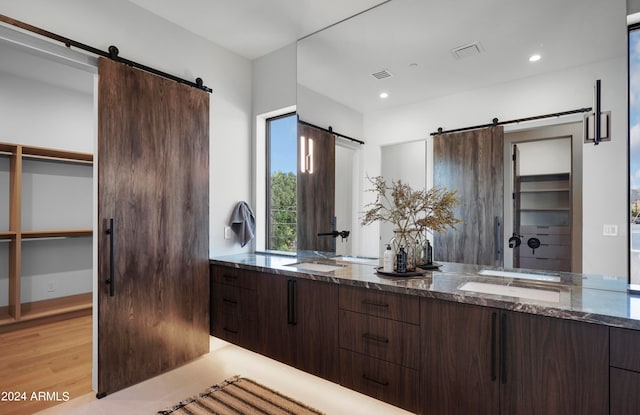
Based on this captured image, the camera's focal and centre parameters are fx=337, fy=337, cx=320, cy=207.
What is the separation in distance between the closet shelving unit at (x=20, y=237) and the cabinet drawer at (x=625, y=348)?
4796mm

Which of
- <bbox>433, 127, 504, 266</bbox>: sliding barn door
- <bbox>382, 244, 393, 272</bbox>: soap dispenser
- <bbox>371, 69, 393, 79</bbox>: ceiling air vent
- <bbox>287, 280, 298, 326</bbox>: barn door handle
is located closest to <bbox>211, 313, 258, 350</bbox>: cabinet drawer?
<bbox>287, 280, 298, 326</bbox>: barn door handle

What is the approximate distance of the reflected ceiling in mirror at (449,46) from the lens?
182 cm

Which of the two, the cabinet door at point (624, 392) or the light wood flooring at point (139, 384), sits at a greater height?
the cabinet door at point (624, 392)

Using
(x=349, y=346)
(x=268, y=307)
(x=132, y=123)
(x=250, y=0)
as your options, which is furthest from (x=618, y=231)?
(x=132, y=123)

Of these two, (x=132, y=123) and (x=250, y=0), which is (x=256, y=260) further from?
(x=250, y=0)

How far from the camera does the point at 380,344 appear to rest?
6.32ft

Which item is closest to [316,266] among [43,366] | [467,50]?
[467,50]

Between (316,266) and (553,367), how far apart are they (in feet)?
5.05

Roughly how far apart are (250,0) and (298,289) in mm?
2139

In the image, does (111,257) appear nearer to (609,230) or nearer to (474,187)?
(474,187)

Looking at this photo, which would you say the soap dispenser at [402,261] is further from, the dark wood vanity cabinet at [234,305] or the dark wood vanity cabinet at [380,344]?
the dark wood vanity cabinet at [234,305]

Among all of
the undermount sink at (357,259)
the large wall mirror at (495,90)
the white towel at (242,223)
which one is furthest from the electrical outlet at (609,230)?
the white towel at (242,223)

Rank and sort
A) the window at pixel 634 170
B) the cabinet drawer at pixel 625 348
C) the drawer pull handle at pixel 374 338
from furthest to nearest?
the drawer pull handle at pixel 374 338, the window at pixel 634 170, the cabinet drawer at pixel 625 348

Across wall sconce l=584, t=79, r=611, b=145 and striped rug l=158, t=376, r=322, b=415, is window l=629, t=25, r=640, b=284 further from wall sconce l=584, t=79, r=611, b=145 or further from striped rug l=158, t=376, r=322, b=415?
striped rug l=158, t=376, r=322, b=415
